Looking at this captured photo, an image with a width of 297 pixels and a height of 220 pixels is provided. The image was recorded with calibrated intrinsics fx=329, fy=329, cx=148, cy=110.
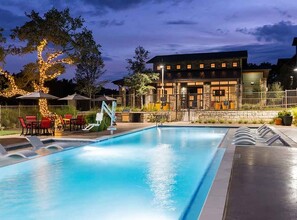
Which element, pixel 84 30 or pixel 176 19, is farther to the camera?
pixel 176 19

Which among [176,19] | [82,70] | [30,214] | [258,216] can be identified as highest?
[176,19]

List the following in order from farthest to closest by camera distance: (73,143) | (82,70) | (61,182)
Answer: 1. (82,70)
2. (73,143)
3. (61,182)

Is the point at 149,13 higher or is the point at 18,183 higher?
the point at 149,13

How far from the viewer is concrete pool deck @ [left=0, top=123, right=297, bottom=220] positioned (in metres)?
4.52

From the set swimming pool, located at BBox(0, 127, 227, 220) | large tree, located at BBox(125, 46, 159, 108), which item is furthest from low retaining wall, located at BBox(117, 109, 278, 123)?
swimming pool, located at BBox(0, 127, 227, 220)

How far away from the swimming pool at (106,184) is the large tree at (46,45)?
9.16 meters

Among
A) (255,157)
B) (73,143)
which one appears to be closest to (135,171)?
(255,157)

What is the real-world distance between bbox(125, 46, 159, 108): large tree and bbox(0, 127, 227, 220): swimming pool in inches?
750

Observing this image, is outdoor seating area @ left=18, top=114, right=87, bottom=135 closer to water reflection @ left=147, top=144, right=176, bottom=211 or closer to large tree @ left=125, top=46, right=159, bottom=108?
water reflection @ left=147, top=144, right=176, bottom=211

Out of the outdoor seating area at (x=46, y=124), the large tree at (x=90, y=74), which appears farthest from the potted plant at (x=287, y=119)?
the large tree at (x=90, y=74)

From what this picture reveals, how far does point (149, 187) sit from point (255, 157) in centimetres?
316

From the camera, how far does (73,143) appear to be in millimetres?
14148

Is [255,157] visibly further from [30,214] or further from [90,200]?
[30,214]

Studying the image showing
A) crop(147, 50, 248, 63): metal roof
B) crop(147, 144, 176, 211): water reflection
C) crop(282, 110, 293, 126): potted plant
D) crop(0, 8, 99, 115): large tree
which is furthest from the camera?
crop(147, 50, 248, 63): metal roof
